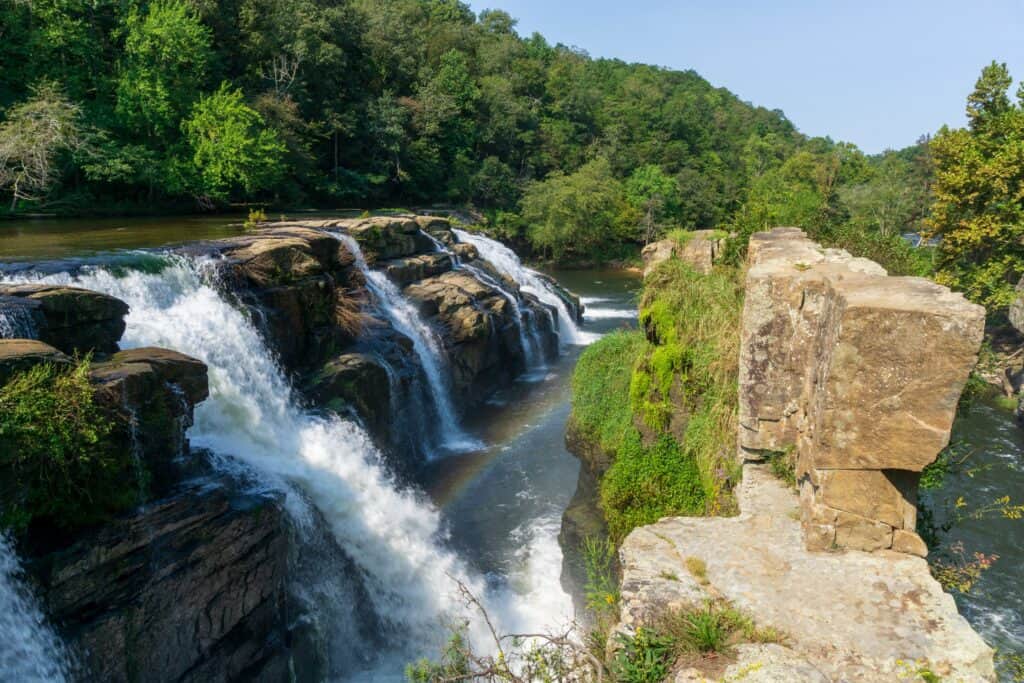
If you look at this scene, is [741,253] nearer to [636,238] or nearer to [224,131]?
[224,131]

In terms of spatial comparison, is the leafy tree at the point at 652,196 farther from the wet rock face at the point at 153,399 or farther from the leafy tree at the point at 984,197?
the wet rock face at the point at 153,399

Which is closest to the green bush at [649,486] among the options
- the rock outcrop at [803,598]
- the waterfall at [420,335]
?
the rock outcrop at [803,598]

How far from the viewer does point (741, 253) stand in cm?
1045

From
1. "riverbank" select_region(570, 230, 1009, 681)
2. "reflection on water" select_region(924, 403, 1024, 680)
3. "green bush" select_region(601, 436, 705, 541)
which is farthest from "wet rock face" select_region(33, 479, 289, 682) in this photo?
"reflection on water" select_region(924, 403, 1024, 680)

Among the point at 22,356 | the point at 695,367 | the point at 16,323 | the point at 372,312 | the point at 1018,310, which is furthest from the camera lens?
the point at 1018,310

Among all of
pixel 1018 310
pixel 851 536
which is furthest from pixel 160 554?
pixel 1018 310

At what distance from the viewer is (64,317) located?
8.15 m

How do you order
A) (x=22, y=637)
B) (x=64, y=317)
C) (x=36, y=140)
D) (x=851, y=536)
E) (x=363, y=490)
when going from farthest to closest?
(x=36, y=140), (x=363, y=490), (x=64, y=317), (x=22, y=637), (x=851, y=536)

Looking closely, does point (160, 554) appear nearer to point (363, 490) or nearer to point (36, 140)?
point (363, 490)

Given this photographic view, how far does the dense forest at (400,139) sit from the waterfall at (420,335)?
6918 mm

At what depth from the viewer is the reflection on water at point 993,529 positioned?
27.2ft

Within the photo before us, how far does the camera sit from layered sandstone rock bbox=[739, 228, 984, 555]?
4.05 metres

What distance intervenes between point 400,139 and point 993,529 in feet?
90.5

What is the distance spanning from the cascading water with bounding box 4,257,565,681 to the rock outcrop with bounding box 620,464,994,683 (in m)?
Answer: 4.06
